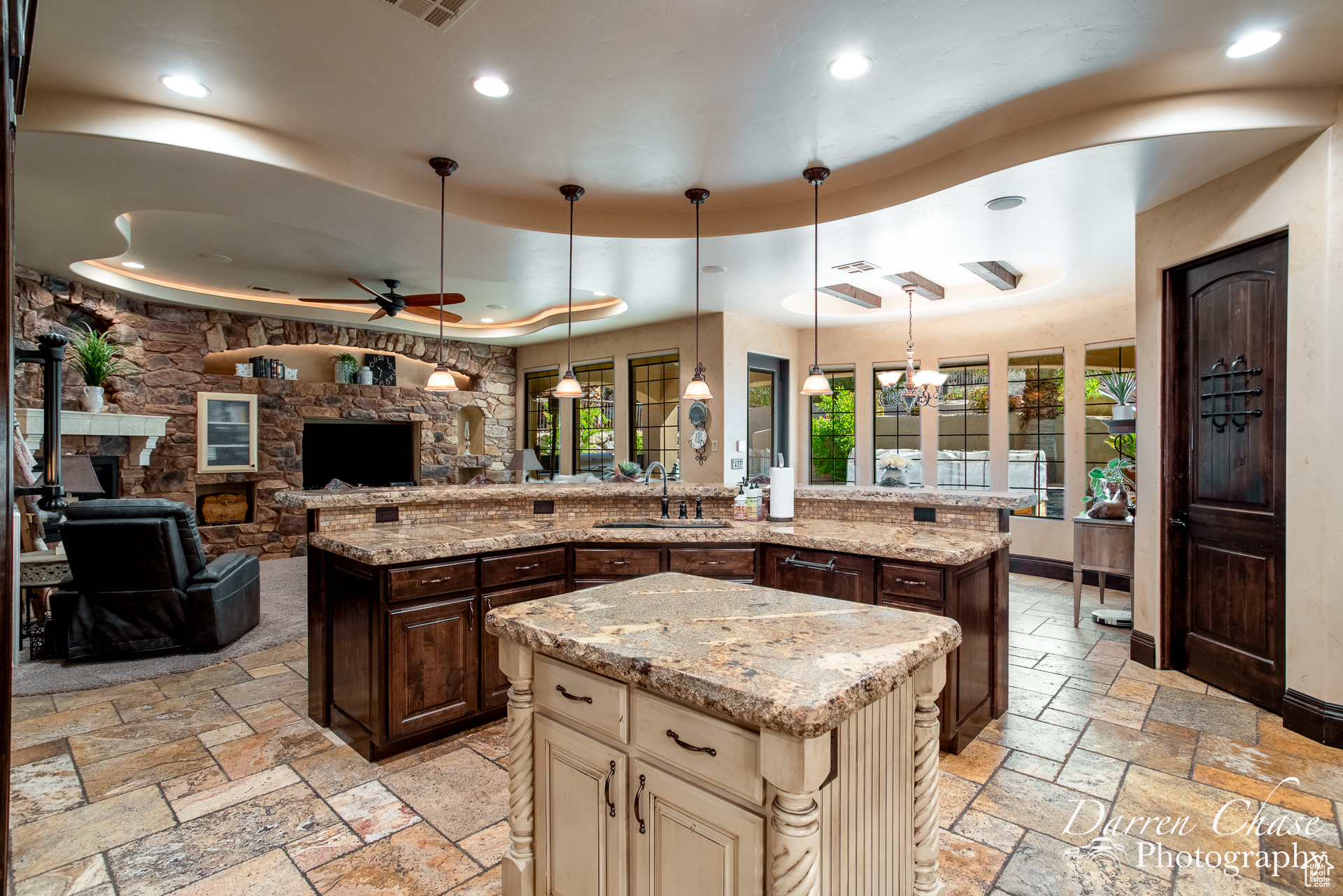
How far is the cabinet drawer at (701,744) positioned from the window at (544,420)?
25.6 feet

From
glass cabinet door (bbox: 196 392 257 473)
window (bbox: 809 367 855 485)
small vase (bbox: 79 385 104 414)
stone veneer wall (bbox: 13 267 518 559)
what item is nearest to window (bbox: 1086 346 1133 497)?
window (bbox: 809 367 855 485)

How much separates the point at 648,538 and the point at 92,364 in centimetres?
564

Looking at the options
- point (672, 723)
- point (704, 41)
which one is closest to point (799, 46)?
point (704, 41)

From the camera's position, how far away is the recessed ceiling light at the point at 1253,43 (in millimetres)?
2447

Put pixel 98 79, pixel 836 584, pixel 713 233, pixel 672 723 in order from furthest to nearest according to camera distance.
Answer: pixel 713 233, pixel 836 584, pixel 98 79, pixel 672 723

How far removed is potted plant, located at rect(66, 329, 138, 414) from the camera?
5660 mm

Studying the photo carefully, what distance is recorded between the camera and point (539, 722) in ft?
5.43

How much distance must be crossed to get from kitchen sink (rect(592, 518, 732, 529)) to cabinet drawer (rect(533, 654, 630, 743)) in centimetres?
176

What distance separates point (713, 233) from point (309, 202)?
2.45 metres

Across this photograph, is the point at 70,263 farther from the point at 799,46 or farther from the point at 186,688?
the point at 799,46

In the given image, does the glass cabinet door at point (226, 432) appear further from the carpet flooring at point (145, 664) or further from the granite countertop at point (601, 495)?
the granite countertop at point (601, 495)

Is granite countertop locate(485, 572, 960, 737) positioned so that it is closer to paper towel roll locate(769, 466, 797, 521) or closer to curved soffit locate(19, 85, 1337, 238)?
paper towel roll locate(769, 466, 797, 521)

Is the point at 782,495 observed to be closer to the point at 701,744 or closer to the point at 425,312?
the point at 701,744

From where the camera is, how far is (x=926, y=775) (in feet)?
5.31
